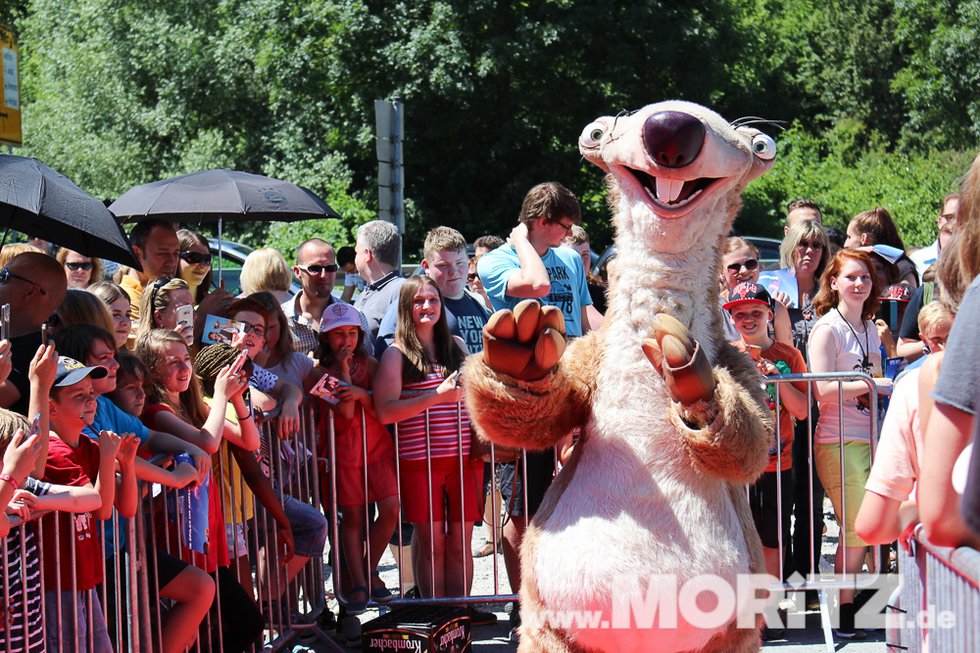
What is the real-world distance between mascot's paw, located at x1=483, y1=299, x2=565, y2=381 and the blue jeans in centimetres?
164

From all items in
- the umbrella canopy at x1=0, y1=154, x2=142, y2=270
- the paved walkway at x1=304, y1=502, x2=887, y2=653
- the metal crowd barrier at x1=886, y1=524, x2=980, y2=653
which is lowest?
the paved walkway at x1=304, y1=502, x2=887, y2=653

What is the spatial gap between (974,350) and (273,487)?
361cm

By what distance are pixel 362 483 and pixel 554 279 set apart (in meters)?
1.37

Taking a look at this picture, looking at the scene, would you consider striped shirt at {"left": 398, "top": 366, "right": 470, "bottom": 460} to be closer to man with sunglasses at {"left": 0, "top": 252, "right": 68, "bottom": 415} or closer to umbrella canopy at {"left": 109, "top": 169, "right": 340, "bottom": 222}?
man with sunglasses at {"left": 0, "top": 252, "right": 68, "bottom": 415}

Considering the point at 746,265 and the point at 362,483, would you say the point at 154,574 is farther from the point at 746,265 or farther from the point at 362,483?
the point at 746,265

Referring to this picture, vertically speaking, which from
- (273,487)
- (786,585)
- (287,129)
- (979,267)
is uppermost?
(287,129)

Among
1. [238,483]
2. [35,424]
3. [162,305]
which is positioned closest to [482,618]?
[238,483]

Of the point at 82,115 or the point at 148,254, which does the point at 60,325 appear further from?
the point at 82,115

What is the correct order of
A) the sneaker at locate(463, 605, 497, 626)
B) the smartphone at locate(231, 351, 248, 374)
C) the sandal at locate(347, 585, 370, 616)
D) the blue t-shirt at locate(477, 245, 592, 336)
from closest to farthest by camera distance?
1. the smartphone at locate(231, 351, 248, 374)
2. the blue t-shirt at locate(477, 245, 592, 336)
3. the sandal at locate(347, 585, 370, 616)
4. the sneaker at locate(463, 605, 497, 626)

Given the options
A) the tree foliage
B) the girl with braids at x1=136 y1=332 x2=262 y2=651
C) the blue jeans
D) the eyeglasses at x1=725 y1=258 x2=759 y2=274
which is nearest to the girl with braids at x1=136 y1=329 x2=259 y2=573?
the girl with braids at x1=136 y1=332 x2=262 y2=651

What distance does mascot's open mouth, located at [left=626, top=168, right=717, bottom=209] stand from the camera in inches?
133

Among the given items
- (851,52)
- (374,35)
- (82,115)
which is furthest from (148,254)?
(851,52)

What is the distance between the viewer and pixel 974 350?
2.22 m

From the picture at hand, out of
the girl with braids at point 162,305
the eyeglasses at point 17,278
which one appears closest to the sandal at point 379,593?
the girl with braids at point 162,305
